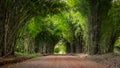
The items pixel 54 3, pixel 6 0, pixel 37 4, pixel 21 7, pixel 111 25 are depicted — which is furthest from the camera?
pixel 111 25

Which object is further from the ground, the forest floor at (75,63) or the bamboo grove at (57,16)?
the bamboo grove at (57,16)

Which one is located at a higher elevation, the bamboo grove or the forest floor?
the bamboo grove

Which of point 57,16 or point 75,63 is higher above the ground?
point 57,16

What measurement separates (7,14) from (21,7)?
285 cm

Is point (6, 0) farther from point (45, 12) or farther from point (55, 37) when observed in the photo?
point (55, 37)

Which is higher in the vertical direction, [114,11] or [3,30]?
[114,11]

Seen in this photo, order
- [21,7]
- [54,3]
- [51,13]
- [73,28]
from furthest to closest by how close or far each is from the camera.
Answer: [73,28], [51,13], [54,3], [21,7]

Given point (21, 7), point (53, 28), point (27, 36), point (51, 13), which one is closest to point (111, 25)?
point (51, 13)

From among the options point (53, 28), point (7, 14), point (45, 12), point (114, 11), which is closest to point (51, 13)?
point (45, 12)

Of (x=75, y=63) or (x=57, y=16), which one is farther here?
(x=57, y=16)

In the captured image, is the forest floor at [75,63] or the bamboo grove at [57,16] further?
the bamboo grove at [57,16]

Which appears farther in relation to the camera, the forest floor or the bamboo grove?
the bamboo grove

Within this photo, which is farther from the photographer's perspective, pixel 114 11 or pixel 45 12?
pixel 114 11

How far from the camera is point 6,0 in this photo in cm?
2141
